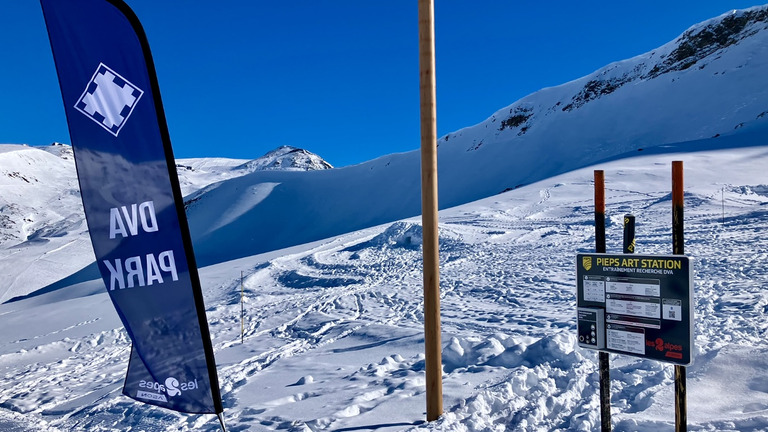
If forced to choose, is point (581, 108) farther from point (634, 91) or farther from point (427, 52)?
point (427, 52)

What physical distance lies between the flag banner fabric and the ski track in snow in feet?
5.86

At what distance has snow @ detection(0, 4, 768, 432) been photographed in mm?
4266

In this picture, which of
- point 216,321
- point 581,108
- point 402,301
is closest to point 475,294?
point 402,301

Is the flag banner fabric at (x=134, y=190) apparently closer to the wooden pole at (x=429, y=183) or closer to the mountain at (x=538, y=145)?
the wooden pole at (x=429, y=183)

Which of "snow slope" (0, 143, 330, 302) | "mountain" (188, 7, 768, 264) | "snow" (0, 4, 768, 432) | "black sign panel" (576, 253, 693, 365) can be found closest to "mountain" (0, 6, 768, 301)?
"mountain" (188, 7, 768, 264)

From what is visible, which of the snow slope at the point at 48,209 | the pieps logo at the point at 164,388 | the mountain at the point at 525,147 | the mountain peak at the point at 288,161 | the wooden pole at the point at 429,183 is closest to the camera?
the pieps logo at the point at 164,388

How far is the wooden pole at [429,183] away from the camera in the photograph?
3773 millimetres

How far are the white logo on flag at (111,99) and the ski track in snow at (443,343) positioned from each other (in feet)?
10.1

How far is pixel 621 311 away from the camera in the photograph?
287 centimetres

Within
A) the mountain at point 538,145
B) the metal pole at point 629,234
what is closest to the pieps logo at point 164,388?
the metal pole at point 629,234

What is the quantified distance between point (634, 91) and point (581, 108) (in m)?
4.50

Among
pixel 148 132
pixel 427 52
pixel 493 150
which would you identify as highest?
pixel 493 150

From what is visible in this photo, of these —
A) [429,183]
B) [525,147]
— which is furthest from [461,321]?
[525,147]

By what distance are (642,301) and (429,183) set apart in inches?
67.8
